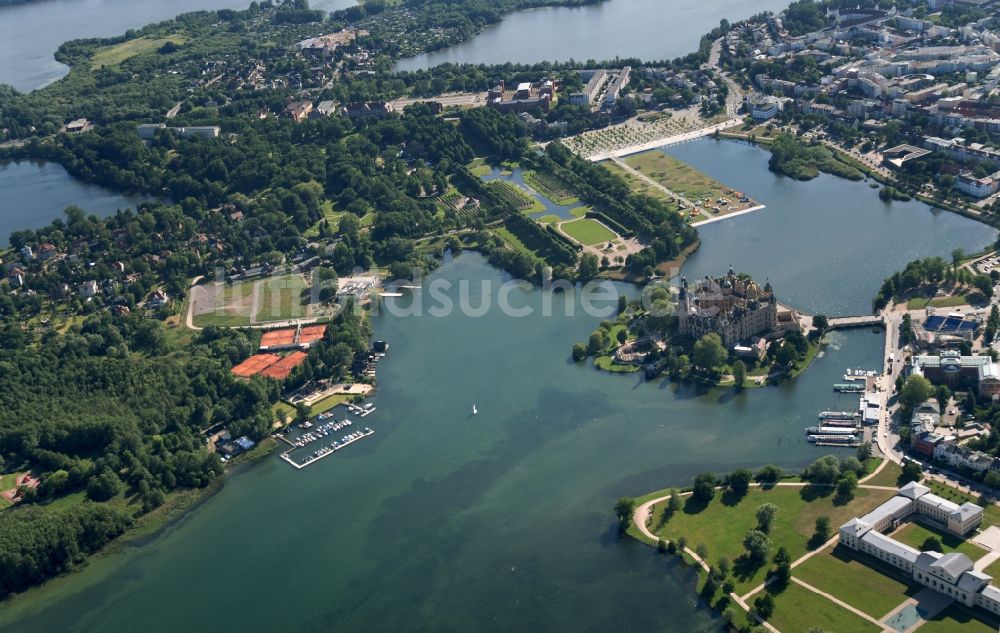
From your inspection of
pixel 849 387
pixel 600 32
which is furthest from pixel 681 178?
pixel 600 32

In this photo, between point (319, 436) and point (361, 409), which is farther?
point (361, 409)

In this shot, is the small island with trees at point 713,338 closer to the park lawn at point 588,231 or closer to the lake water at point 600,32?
the park lawn at point 588,231

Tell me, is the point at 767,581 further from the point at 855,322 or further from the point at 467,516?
the point at 855,322

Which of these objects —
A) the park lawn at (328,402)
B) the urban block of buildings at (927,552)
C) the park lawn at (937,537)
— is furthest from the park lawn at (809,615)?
the park lawn at (328,402)

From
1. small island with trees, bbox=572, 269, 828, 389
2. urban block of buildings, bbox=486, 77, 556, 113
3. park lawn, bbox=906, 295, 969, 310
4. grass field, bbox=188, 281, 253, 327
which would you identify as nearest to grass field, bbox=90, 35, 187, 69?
urban block of buildings, bbox=486, 77, 556, 113

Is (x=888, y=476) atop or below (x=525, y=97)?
below

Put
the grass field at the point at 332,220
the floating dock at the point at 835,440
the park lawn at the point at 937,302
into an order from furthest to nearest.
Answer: the grass field at the point at 332,220 → the park lawn at the point at 937,302 → the floating dock at the point at 835,440

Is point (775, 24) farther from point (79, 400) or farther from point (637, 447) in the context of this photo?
point (79, 400)

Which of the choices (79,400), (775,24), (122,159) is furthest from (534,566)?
(775,24)
